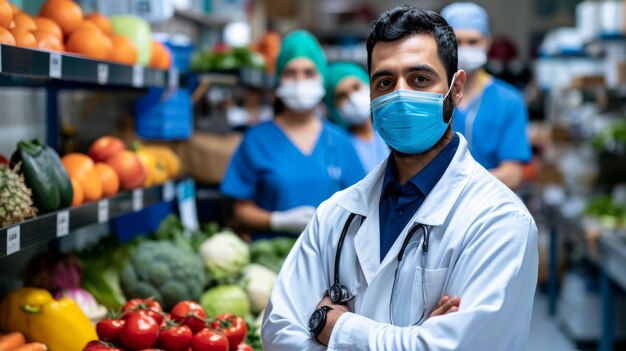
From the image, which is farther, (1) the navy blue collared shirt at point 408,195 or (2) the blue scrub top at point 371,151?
(2) the blue scrub top at point 371,151

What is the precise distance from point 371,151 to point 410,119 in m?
3.10

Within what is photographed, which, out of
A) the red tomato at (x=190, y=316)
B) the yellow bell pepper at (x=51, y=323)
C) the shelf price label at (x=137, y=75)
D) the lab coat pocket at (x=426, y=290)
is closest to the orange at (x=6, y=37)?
the yellow bell pepper at (x=51, y=323)

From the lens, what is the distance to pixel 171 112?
15.5ft

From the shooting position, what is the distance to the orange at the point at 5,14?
2.47 metres

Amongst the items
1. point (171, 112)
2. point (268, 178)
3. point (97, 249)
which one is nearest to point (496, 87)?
point (268, 178)

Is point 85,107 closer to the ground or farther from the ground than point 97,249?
farther from the ground

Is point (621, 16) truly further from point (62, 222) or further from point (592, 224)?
point (62, 222)

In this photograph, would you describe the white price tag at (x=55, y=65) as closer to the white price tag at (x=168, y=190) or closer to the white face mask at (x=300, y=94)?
the white price tag at (x=168, y=190)

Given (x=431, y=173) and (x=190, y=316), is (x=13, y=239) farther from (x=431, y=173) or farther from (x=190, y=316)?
(x=431, y=173)

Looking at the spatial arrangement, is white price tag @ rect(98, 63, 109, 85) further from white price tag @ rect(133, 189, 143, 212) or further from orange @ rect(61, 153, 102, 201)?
white price tag @ rect(133, 189, 143, 212)

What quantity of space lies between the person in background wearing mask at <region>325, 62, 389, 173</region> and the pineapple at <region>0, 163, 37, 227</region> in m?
2.75

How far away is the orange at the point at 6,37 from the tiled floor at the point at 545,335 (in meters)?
5.09

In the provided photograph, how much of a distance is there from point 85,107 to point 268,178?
4.43 feet

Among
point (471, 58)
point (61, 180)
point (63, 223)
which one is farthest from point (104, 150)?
point (471, 58)
